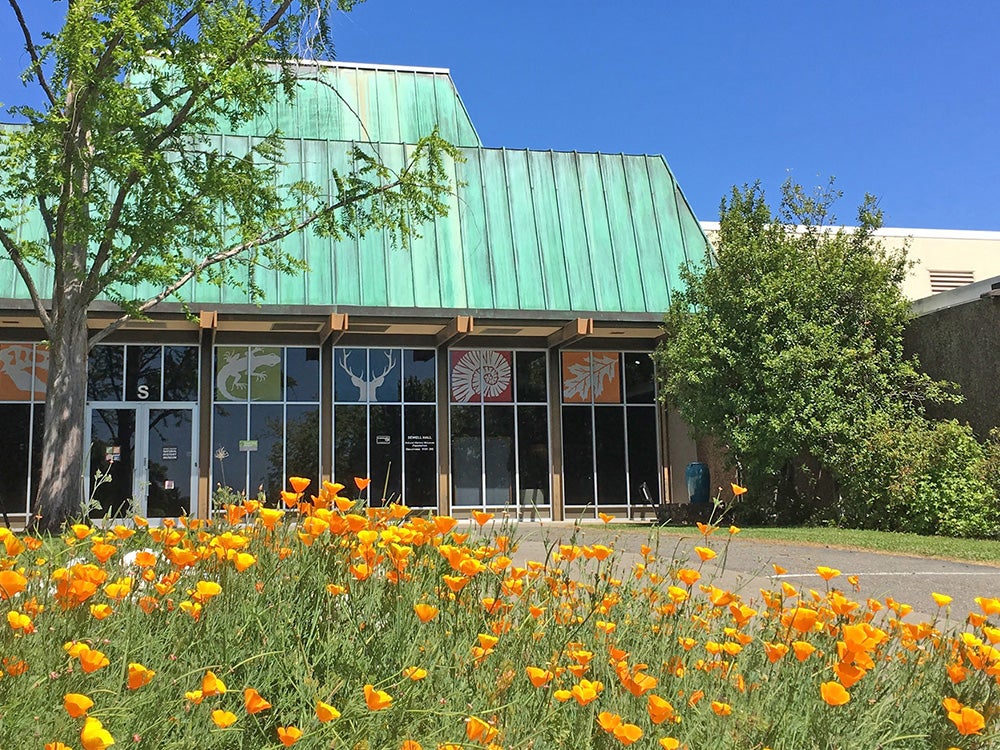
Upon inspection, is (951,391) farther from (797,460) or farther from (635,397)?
(635,397)

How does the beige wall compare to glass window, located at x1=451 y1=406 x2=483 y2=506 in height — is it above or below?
above

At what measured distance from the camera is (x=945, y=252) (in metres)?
34.0

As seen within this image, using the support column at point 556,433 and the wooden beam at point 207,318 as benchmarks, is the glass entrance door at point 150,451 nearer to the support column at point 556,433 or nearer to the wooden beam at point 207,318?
the wooden beam at point 207,318

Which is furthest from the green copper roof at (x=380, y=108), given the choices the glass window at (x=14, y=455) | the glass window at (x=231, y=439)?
the glass window at (x=14, y=455)

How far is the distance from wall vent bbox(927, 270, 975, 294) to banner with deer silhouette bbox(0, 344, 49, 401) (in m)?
30.2

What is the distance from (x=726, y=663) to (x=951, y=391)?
17527 millimetres

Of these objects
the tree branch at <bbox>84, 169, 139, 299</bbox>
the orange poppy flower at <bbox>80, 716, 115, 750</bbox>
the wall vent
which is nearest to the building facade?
the tree branch at <bbox>84, 169, 139, 299</bbox>

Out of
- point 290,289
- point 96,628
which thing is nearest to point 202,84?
point 290,289

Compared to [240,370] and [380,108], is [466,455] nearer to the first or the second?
[240,370]

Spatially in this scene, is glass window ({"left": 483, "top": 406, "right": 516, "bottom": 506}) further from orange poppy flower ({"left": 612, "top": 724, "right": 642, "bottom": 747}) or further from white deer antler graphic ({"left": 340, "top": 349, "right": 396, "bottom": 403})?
orange poppy flower ({"left": 612, "top": 724, "right": 642, "bottom": 747})

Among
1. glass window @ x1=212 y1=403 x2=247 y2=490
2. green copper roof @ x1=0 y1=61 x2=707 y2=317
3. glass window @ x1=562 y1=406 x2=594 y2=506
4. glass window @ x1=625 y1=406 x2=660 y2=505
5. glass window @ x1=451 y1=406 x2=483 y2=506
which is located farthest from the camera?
glass window @ x1=625 y1=406 x2=660 y2=505

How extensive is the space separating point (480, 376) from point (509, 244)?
342 centimetres

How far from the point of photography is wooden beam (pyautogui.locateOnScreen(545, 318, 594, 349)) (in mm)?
20172

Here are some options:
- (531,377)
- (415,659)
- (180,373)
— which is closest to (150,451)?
(180,373)
